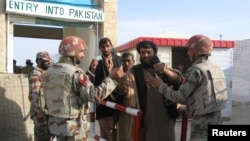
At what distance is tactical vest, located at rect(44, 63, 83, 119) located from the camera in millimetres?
3164

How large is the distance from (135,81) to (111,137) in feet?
3.27

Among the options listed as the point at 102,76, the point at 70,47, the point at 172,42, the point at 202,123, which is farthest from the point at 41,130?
the point at 172,42

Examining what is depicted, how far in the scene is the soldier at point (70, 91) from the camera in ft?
10.4

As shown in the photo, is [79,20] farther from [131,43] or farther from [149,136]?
[149,136]

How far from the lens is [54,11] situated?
9.60 meters

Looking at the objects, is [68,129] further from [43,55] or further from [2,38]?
[2,38]

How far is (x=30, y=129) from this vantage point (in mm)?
5453

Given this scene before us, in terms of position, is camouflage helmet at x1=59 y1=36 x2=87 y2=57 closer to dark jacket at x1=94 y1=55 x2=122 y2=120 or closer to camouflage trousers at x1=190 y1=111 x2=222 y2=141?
dark jacket at x1=94 y1=55 x2=122 y2=120

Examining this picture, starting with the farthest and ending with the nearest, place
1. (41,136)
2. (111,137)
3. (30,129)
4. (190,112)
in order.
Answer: (30,129) < (41,136) < (111,137) < (190,112)

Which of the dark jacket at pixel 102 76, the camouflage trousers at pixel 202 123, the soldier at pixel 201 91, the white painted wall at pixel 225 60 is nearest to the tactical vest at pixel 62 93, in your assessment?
the soldier at pixel 201 91

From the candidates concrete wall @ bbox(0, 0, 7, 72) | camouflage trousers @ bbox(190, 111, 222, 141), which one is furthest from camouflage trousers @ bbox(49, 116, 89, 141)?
concrete wall @ bbox(0, 0, 7, 72)

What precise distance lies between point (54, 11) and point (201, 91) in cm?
737

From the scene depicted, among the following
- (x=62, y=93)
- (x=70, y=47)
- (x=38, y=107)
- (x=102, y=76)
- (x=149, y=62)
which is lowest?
(x=38, y=107)

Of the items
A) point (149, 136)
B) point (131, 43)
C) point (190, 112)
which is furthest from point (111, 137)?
point (131, 43)
